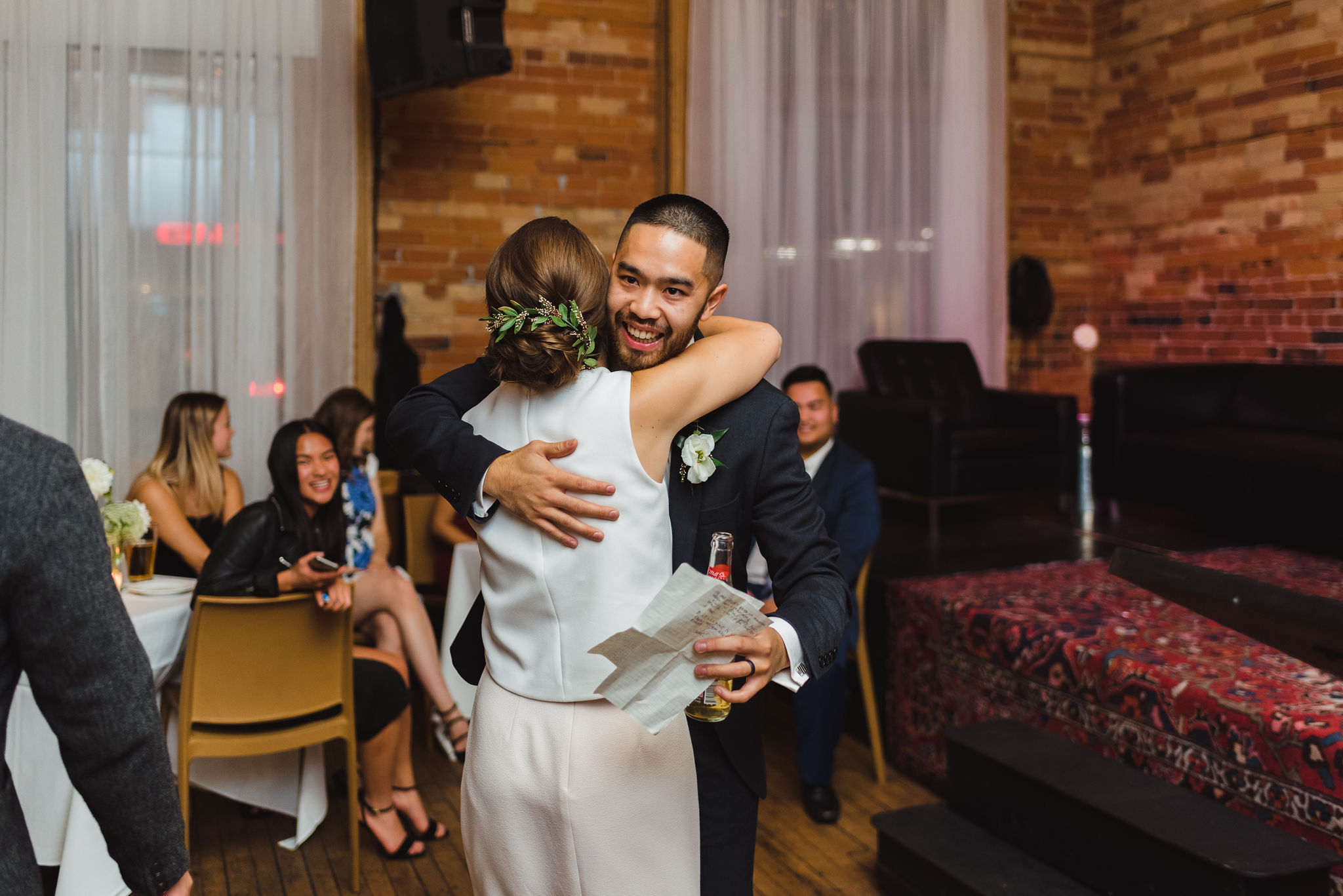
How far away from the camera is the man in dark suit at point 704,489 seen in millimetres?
1295

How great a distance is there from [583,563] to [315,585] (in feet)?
6.35

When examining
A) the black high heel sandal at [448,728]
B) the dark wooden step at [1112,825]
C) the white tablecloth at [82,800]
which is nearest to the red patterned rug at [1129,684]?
the dark wooden step at [1112,825]

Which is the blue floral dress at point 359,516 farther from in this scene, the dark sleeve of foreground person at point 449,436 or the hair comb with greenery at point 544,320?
the hair comb with greenery at point 544,320

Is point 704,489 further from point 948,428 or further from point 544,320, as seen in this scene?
point 948,428

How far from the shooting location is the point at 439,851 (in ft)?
10.6

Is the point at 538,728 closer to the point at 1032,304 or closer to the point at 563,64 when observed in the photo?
the point at 563,64

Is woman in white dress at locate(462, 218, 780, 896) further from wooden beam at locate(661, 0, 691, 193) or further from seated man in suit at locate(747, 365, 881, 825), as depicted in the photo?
wooden beam at locate(661, 0, 691, 193)

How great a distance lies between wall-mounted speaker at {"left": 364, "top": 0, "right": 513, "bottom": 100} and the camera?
4801 millimetres

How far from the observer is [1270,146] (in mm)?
6121

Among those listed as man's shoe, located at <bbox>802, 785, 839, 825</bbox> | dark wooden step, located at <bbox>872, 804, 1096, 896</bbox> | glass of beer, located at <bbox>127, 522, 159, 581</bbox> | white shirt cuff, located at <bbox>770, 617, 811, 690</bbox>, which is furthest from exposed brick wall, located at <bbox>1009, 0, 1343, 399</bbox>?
white shirt cuff, located at <bbox>770, 617, 811, 690</bbox>

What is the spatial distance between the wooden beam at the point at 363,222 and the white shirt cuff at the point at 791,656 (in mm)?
4561

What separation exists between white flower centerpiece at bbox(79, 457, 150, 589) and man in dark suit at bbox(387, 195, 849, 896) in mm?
1948

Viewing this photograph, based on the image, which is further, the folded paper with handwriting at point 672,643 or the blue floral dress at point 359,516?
the blue floral dress at point 359,516

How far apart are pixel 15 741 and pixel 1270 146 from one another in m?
6.36
